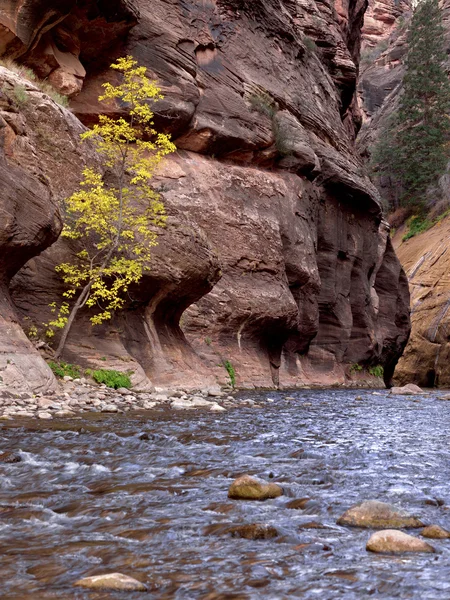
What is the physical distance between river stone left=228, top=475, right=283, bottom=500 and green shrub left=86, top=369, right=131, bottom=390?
34.2 feet

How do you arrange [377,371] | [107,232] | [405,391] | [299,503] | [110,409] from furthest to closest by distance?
[377,371] → [405,391] → [107,232] → [110,409] → [299,503]

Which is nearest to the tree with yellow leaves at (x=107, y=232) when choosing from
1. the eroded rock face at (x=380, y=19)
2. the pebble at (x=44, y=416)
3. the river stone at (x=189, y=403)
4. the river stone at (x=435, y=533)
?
the river stone at (x=189, y=403)

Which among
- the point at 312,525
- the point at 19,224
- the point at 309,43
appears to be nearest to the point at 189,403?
the point at 19,224

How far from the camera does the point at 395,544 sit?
4324mm

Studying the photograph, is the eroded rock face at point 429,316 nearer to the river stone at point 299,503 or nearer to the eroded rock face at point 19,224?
the eroded rock face at point 19,224

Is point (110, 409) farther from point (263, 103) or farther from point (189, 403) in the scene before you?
point (263, 103)

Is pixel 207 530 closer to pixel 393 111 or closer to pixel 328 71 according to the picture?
pixel 328 71

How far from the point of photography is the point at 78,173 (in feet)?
59.0

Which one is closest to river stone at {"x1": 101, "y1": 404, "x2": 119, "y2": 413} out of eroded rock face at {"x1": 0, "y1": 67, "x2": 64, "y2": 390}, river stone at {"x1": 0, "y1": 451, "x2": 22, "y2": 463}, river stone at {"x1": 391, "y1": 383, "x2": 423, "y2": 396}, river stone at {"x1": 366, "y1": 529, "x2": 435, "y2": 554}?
eroded rock face at {"x1": 0, "y1": 67, "x2": 64, "y2": 390}

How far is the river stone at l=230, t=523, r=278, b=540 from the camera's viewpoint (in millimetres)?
4668

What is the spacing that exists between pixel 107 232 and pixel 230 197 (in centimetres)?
1100

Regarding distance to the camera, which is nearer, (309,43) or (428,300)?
(309,43)

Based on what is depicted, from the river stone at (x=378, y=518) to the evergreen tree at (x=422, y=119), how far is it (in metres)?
61.4

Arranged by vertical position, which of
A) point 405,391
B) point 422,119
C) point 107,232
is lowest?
point 405,391
